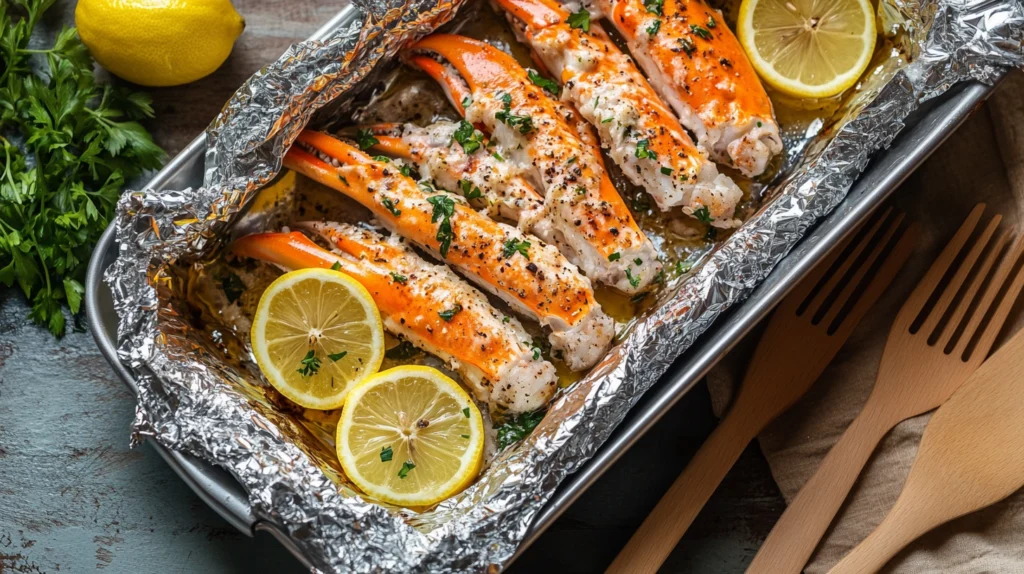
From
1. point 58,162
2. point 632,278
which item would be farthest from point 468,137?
point 58,162

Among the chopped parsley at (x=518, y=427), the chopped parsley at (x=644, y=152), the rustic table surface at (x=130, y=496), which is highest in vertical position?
the chopped parsley at (x=644, y=152)

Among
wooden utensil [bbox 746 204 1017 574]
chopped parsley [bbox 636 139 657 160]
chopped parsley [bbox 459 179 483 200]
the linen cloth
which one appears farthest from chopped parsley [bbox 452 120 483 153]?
wooden utensil [bbox 746 204 1017 574]

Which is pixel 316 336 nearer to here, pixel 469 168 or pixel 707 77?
pixel 469 168

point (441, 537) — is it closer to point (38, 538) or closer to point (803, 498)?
point (803, 498)

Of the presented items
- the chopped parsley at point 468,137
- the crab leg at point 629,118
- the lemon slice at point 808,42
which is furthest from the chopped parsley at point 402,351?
the lemon slice at point 808,42

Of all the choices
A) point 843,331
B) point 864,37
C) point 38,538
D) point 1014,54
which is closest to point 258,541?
point 38,538

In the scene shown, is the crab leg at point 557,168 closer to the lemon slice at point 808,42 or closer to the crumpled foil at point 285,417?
the crumpled foil at point 285,417
